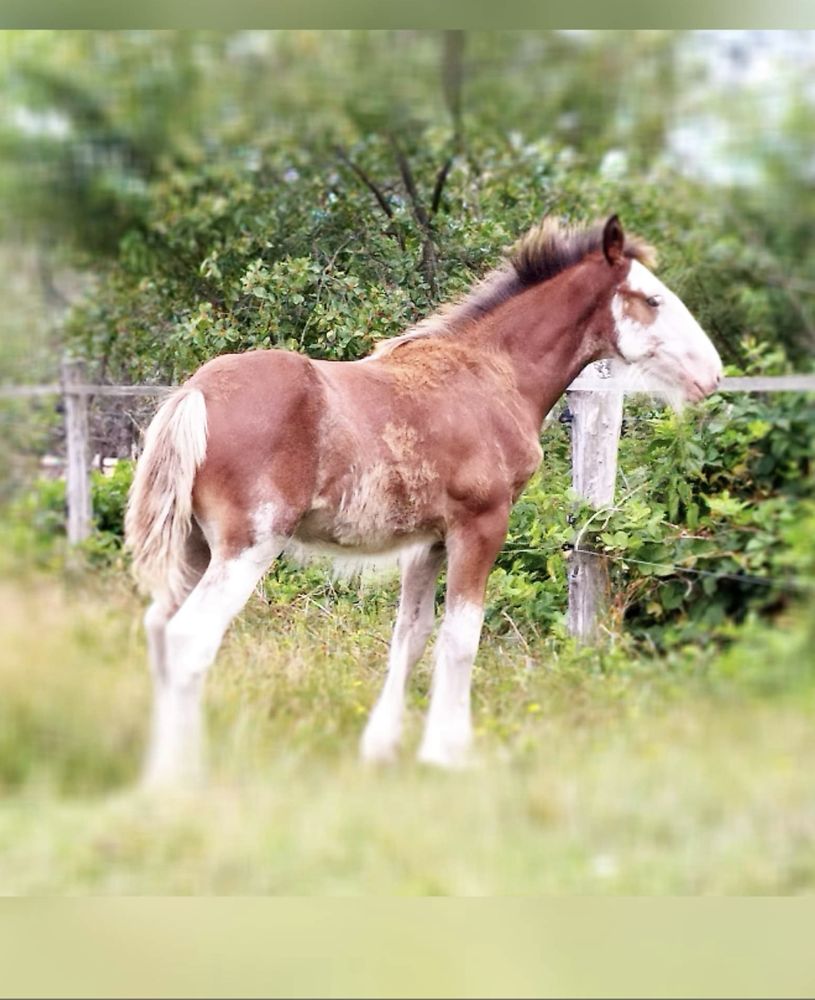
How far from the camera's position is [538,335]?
423cm

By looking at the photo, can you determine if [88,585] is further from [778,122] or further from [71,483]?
[778,122]

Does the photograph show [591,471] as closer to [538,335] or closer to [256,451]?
[538,335]

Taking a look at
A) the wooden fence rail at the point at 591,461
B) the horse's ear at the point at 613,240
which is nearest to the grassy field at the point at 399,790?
the wooden fence rail at the point at 591,461

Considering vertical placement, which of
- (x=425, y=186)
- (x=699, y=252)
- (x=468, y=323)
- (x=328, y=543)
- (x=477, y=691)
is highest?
(x=425, y=186)

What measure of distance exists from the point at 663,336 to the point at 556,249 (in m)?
0.57

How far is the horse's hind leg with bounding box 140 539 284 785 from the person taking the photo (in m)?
3.47

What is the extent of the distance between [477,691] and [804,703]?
149 centimetres

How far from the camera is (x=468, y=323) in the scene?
4.24 meters

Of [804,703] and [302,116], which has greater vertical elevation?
[302,116]

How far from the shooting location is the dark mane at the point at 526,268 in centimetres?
416

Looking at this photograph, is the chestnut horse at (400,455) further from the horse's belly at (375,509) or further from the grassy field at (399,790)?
the grassy field at (399,790)

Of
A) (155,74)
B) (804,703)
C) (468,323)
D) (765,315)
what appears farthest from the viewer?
(468,323)

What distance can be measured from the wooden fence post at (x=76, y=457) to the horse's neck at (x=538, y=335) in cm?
170

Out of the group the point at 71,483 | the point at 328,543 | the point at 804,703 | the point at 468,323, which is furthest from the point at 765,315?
the point at 71,483
